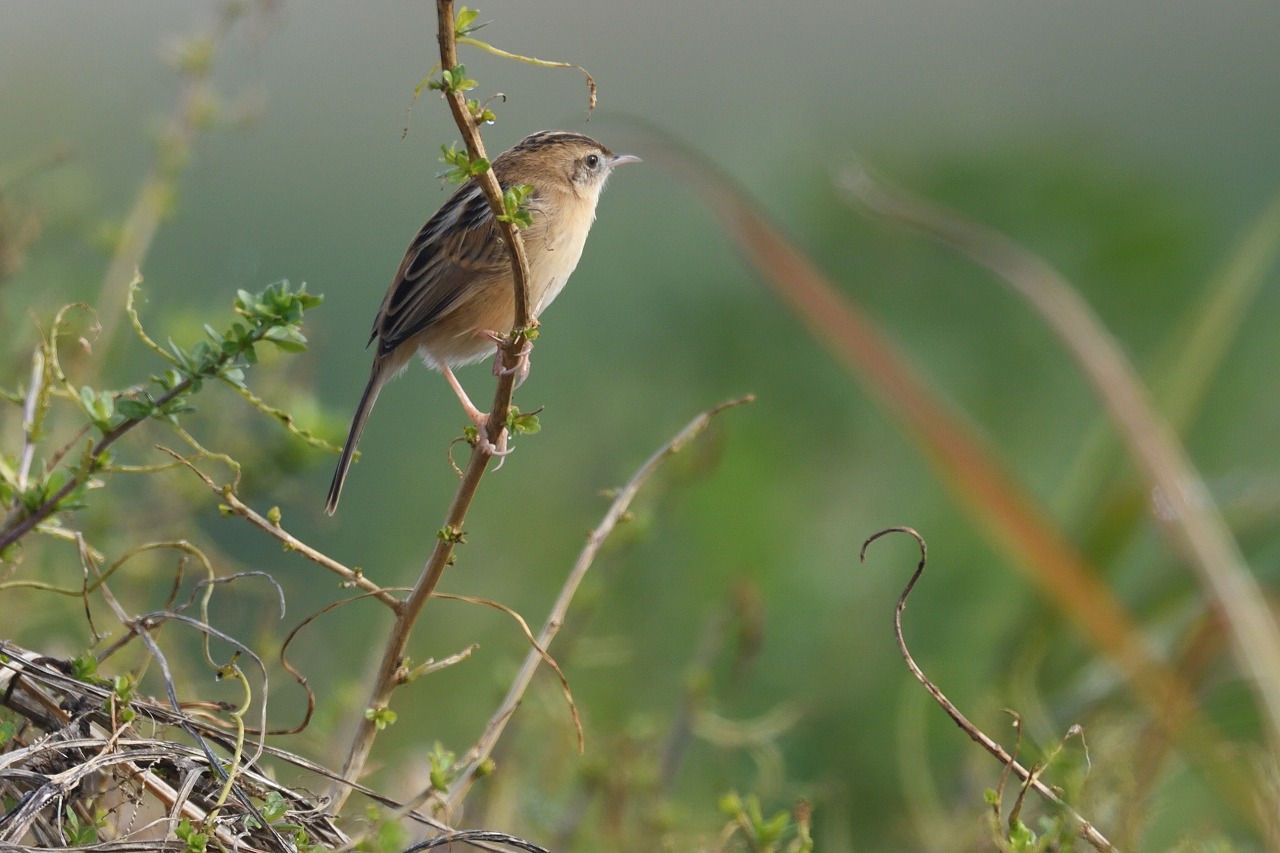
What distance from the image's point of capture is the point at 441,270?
4230 mm

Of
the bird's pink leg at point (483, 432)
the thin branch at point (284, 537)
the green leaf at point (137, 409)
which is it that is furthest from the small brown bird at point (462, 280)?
the green leaf at point (137, 409)

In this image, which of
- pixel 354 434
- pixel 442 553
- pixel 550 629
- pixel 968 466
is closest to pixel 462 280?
pixel 354 434

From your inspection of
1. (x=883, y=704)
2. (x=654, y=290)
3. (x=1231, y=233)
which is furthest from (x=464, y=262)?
(x=1231, y=233)

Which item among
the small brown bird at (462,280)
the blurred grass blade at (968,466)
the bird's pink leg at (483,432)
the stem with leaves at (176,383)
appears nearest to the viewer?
the stem with leaves at (176,383)

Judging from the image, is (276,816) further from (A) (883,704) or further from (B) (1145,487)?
(A) (883,704)

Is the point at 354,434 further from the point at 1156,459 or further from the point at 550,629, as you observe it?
the point at 1156,459

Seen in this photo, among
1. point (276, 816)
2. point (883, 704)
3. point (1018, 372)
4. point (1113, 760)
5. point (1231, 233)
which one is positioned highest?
point (276, 816)

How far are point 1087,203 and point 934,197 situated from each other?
0.88 metres

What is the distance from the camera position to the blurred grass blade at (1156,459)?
8.96 feet

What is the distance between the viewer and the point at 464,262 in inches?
162

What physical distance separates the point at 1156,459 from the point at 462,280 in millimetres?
2167

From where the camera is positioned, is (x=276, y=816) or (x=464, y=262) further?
(x=464, y=262)

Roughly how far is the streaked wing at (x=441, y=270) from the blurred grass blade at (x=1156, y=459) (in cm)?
121

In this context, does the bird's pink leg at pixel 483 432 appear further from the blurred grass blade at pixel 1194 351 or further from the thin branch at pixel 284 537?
the blurred grass blade at pixel 1194 351
